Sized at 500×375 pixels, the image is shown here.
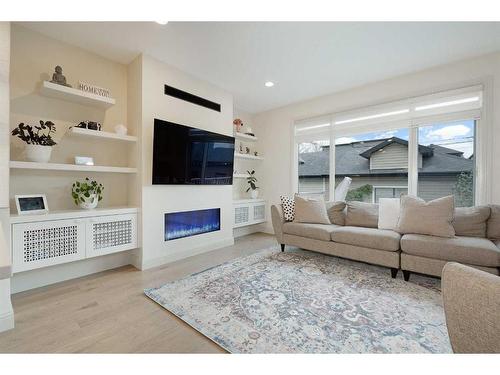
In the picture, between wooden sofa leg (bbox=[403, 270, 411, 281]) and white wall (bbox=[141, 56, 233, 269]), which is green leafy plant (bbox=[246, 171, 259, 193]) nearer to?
white wall (bbox=[141, 56, 233, 269])

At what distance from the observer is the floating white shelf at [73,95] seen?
7.95 ft

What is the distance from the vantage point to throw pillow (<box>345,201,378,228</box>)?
3.31 metres

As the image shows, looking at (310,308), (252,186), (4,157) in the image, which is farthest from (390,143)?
(4,157)

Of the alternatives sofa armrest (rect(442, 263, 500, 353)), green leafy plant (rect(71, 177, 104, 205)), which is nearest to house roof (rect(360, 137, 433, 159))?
sofa armrest (rect(442, 263, 500, 353))

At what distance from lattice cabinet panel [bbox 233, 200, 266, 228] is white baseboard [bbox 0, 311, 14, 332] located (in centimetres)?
307

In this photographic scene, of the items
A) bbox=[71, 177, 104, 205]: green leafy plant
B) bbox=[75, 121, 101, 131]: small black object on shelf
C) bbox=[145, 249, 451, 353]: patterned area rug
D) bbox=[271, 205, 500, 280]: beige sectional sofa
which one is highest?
bbox=[75, 121, 101, 131]: small black object on shelf

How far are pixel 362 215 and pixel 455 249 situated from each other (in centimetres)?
118

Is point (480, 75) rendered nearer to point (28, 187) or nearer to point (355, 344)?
point (355, 344)

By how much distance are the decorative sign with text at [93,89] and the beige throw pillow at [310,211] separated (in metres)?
3.03

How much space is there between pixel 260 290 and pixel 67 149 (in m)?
2.76

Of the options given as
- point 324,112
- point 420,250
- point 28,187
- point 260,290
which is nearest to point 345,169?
point 324,112

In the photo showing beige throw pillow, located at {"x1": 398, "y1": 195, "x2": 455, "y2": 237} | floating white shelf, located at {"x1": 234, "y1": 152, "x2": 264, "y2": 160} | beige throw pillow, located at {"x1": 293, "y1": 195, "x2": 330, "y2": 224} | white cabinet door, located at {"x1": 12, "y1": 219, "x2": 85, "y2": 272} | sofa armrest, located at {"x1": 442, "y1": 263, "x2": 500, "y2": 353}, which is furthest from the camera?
floating white shelf, located at {"x1": 234, "y1": 152, "x2": 264, "y2": 160}

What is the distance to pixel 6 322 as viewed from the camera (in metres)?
1.71

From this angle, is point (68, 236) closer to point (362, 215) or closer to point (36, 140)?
point (36, 140)
